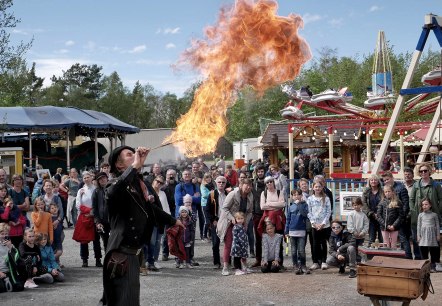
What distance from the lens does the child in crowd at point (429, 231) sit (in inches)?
389

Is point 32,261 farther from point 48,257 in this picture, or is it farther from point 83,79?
point 83,79

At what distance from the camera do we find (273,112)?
5184 centimetres

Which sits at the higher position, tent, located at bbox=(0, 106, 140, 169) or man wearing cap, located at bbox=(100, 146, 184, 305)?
tent, located at bbox=(0, 106, 140, 169)

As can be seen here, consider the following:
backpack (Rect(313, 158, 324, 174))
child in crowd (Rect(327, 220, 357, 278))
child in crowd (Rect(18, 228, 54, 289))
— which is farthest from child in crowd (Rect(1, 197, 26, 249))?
backpack (Rect(313, 158, 324, 174))

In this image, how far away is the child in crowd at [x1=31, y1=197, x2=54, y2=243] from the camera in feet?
33.0

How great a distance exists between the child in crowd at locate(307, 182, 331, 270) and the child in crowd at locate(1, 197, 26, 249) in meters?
4.95

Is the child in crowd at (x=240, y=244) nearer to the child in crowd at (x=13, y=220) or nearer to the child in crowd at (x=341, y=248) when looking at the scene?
the child in crowd at (x=341, y=248)

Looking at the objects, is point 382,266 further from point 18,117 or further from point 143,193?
point 18,117

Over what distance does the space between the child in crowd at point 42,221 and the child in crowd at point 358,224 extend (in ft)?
16.6

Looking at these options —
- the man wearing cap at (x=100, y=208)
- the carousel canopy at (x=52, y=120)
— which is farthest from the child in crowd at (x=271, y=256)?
the carousel canopy at (x=52, y=120)

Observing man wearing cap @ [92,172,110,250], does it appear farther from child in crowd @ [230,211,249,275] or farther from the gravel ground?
child in crowd @ [230,211,249,275]

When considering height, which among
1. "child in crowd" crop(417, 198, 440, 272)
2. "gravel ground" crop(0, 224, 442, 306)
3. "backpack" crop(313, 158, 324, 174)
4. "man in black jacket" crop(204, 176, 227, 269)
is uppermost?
"backpack" crop(313, 158, 324, 174)

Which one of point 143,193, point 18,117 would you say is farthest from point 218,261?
point 18,117

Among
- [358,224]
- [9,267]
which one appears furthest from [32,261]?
[358,224]
